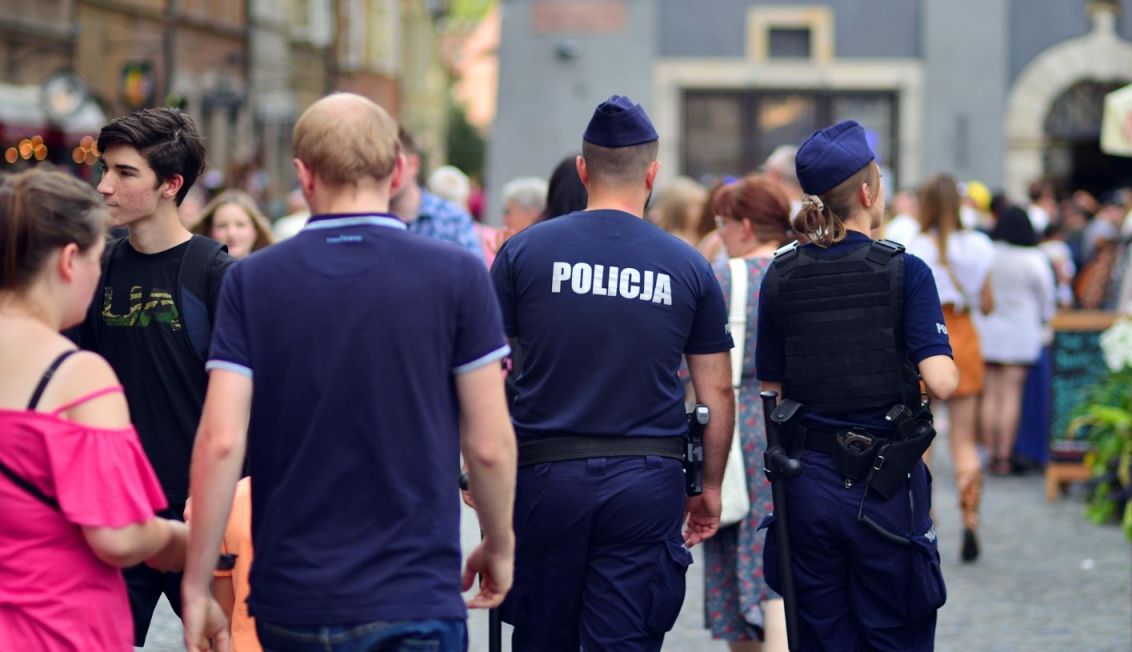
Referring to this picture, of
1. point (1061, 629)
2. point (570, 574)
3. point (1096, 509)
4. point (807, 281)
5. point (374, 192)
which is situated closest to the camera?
point (374, 192)

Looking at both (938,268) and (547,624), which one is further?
(938,268)

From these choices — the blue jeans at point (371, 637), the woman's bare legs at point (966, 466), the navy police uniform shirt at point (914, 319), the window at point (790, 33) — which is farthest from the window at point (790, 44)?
the blue jeans at point (371, 637)

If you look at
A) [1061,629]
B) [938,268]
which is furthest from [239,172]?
[1061,629]

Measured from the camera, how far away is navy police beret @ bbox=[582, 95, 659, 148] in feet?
13.7

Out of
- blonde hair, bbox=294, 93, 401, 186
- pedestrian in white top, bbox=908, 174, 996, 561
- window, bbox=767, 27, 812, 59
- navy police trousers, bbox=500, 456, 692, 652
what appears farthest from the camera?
window, bbox=767, 27, 812, 59

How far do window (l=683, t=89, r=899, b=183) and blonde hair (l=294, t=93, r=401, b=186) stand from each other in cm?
1766

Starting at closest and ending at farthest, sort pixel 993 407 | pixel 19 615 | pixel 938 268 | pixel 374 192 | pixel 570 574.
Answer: pixel 19 615, pixel 374 192, pixel 570 574, pixel 938 268, pixel 993 407

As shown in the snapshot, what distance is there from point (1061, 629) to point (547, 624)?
3598mm

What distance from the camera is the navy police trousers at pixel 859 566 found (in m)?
4.26

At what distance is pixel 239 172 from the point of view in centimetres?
1762

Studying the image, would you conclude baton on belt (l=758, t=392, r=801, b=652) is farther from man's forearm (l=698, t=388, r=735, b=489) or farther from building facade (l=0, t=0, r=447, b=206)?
building facade (l=0, t=0, r=447, b=206)

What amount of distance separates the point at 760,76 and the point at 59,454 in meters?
18.7

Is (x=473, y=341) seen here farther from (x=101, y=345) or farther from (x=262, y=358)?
(x=101, y=345)

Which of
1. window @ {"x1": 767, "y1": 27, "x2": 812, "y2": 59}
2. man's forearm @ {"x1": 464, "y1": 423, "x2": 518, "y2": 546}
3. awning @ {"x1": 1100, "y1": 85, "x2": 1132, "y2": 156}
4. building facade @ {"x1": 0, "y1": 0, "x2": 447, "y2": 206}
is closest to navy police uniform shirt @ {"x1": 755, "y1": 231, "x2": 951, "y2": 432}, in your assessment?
man's forearm @ {"x1": 464, "y1": 423, "x2": 518, "y2": 546}
